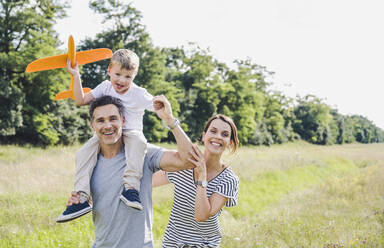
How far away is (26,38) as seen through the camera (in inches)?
808

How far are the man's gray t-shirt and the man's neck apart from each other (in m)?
0.03

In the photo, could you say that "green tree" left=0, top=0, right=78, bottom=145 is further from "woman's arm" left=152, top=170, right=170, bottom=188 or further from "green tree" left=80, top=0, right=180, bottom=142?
"woman's arm" left=152, top=170, right=170, bottom=188

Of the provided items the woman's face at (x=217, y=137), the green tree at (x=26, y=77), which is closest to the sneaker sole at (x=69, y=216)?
the woman's face at (x=217, y=137)

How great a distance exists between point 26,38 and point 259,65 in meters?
34.6

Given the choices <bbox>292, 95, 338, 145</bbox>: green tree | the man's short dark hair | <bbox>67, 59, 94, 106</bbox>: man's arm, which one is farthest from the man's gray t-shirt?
<bbox>292, 95, 338, 145</bbox>: green tree

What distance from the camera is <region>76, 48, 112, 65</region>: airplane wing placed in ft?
8.47

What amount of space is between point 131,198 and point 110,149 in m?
0.46

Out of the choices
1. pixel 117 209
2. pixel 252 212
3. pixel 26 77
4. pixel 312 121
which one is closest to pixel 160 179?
pixel 117 209

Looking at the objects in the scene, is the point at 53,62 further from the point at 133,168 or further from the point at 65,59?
the point at 133,168

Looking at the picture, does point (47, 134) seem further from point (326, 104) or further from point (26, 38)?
point (326, 104)

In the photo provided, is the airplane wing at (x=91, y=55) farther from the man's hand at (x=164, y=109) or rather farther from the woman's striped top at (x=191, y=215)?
the woman's striped top at (x=191, y=215)

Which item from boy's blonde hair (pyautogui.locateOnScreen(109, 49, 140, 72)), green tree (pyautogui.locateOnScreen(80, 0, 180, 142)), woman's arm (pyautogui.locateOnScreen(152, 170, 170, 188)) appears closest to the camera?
boy's blonde hair (pyautogui.locateOnScreen(109, 49, 140, 72))

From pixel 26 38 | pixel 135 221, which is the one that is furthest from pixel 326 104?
pixel 135 221

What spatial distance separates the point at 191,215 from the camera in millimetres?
2857
